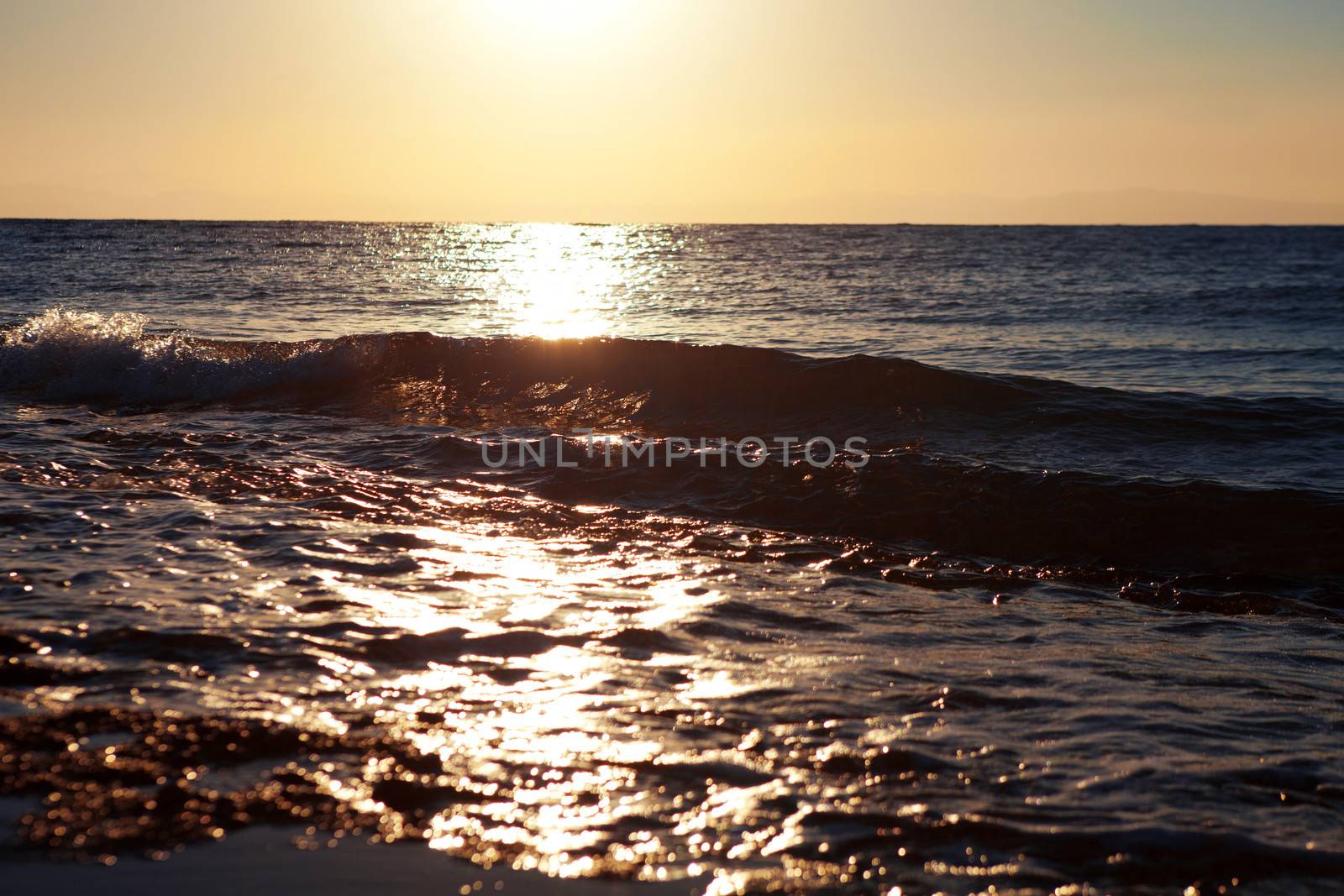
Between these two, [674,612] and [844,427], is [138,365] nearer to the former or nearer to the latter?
[844,427]

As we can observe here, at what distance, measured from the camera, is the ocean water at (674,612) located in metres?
3.21

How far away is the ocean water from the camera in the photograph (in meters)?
3.21

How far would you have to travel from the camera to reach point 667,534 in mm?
7117

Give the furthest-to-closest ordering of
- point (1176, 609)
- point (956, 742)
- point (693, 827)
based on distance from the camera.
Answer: point (1176, 609) < point (956, 742) < point (693, 827)

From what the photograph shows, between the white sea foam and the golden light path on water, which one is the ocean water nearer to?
the white sea foam

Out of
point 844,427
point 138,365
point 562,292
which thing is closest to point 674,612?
point 844,427

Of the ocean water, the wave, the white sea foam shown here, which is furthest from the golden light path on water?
the ocean water

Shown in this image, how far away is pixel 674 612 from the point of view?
5.34 metres

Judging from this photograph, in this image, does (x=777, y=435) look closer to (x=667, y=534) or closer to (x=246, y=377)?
(x=667, y=534)

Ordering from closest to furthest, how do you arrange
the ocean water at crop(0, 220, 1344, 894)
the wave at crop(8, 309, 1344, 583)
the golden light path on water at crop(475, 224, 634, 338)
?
the ocean water at crop(0, 220, 1344, 894) → the wave at crop(8, 309, 1344, 583) → the golden light path on water at crop(475, 224, 634, 338)

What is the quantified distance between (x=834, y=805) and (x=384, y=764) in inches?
59.2

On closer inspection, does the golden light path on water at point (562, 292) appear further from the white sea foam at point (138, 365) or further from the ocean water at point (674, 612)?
the ocean water at point (674, 612)

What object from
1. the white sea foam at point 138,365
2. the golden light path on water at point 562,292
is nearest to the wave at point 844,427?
the white sea foam at point 138,365

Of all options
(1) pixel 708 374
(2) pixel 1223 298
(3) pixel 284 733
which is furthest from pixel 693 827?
(2) pixel 1223 298
